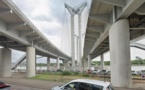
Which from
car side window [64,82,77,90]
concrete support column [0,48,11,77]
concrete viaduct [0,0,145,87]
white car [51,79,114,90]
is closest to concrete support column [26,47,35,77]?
concrete support column [0,48,11,77]

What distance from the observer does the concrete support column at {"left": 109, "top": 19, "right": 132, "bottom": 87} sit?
20.5 metres

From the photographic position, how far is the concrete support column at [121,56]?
2052cm

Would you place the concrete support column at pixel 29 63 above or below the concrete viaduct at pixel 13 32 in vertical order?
below

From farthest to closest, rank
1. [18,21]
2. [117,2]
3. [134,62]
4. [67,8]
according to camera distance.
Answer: [134,62] → [67,8] → [18,21] → [117,2]

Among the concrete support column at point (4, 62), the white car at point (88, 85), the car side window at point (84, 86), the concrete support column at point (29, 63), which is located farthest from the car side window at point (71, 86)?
the concrete support column at point (4, 62)

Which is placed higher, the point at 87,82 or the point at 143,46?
the point at 143,46

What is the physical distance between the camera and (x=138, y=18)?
79.3 ft

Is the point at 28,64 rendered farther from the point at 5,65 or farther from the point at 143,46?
the point at 143,46

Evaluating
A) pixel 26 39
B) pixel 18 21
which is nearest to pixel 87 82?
pixel 18 21

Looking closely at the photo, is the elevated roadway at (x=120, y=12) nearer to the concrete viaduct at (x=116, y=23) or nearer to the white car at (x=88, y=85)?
the concrete viaduct at (x=116, y=23)

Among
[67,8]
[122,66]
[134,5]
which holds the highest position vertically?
[67,8]

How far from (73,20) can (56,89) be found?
75.2m

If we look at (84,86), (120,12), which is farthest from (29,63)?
(84,86)

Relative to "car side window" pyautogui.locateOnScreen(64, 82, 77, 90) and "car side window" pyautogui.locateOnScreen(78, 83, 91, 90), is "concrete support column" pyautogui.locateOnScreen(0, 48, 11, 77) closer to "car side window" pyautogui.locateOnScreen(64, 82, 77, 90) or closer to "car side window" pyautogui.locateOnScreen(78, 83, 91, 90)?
"car side window" pyautogui.locateOnScreen(64, 82, 77, 90)
